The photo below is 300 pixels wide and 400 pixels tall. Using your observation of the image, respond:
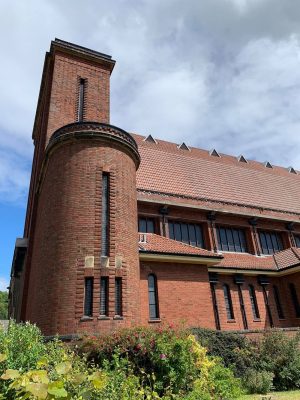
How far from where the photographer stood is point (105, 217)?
43.1ft

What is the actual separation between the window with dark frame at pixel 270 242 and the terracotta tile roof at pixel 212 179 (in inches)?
82.6

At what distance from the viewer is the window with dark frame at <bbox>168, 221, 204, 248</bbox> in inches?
831

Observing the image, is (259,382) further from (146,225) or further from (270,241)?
(270,241)

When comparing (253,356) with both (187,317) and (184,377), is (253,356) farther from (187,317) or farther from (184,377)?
(184,377)

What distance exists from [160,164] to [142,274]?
1144 cm

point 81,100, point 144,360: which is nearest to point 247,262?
point 144,360

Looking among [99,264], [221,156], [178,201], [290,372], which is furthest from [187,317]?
[221,156]

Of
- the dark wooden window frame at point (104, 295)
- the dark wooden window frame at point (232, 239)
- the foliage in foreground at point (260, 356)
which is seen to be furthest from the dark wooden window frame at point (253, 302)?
the dark wooden window frame at point (104, 295)

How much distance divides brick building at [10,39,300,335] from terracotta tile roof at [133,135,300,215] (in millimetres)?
122

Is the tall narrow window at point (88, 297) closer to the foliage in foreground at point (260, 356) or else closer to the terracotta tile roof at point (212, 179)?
the foliage in foreground at point (260, 356)

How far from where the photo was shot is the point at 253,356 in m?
13.5

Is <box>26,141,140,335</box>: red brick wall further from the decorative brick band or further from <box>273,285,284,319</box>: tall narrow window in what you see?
<box>273,285,284,319</box>: tall narrow window

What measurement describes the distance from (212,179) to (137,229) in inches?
538

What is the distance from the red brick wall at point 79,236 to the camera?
11438mm
